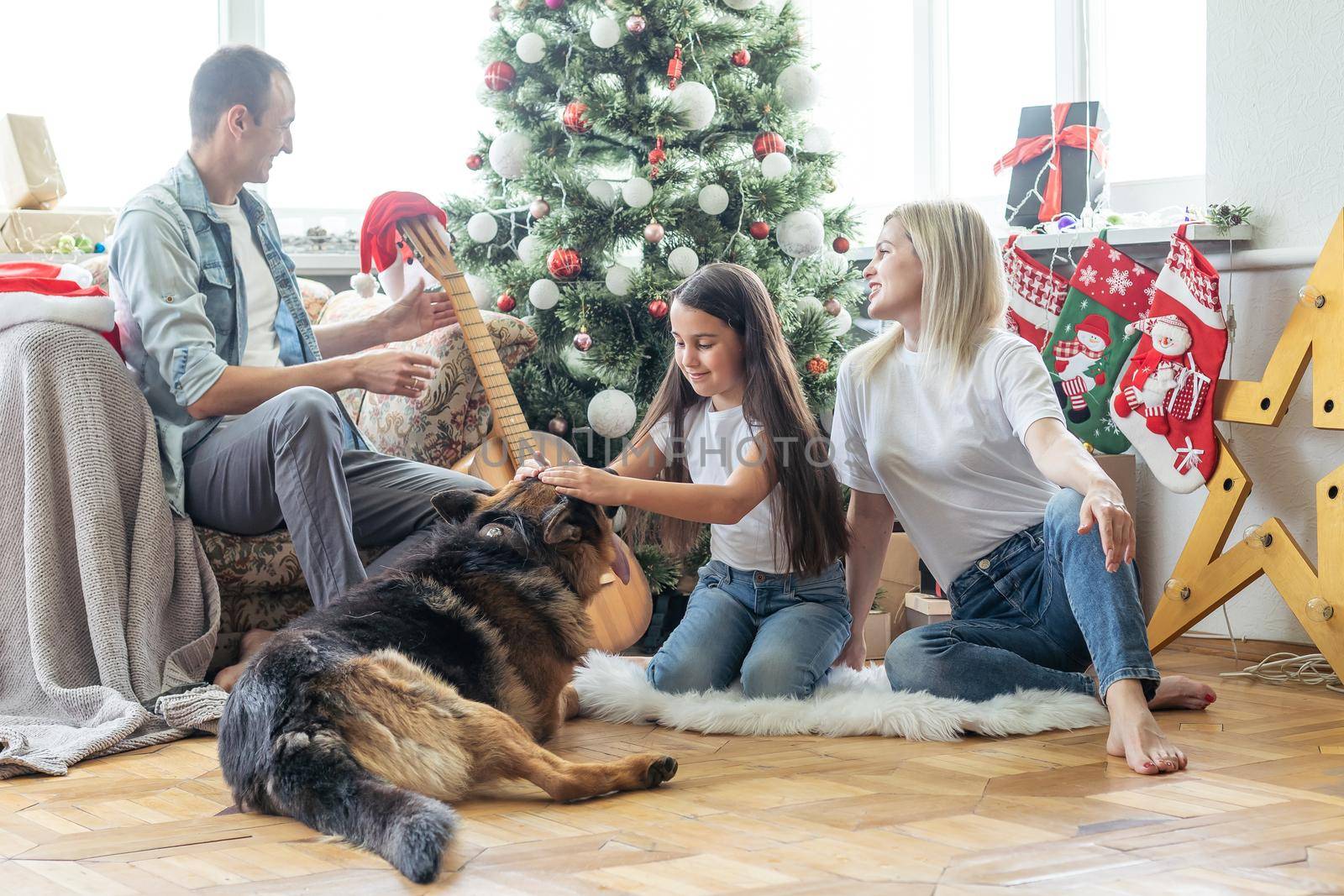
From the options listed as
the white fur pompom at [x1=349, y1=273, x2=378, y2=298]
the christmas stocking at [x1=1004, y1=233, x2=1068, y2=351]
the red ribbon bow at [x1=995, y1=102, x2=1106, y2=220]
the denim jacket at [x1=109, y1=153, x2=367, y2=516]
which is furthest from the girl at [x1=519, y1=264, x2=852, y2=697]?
the red ribbon bow at [x1=995, y1=102, x2=1106, y2=220]

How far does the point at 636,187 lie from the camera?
122 inches

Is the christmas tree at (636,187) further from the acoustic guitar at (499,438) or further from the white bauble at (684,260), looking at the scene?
the acoustic guitar at (499,438)

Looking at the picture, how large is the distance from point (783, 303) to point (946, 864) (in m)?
2.06

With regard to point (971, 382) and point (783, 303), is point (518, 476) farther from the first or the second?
point (783, 303)

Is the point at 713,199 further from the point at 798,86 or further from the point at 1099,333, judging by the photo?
the point at 1099,333

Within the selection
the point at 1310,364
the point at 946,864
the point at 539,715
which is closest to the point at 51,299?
the point at 539,715

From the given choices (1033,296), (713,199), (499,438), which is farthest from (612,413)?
(1033,296)

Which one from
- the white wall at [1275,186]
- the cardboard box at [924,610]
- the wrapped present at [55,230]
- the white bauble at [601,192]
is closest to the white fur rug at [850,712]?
the cardboard box at [924,610]

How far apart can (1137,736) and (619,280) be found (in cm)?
179

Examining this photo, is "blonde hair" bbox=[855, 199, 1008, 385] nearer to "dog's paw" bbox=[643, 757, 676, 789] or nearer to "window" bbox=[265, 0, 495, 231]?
"dog's paw" bbox=[643, 757, 676, 789]

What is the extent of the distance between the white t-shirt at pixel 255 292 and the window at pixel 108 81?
1274mm

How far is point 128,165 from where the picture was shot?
3.96 metres

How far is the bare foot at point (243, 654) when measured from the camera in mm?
2404

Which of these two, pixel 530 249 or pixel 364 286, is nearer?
pixel 530 249
